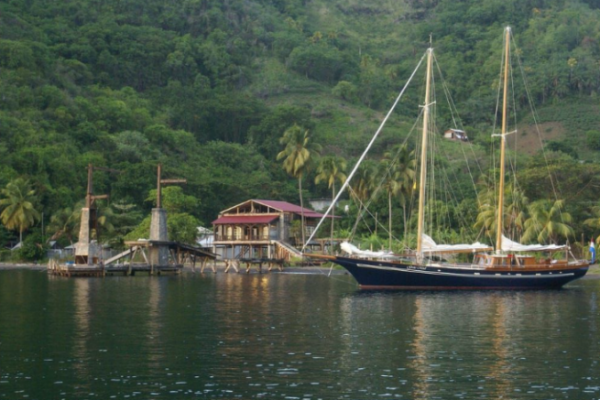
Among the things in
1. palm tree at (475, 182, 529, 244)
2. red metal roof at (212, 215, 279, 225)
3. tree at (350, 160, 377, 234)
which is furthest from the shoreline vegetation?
tree at (350, 160, 377, 234)

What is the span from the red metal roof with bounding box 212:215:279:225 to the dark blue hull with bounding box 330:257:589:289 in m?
43.0

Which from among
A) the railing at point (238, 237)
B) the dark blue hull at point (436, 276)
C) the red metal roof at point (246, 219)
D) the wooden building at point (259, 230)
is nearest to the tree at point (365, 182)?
the wooden building at point (259, 230)

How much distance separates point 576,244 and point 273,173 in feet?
243

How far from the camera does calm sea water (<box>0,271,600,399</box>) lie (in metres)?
31.0

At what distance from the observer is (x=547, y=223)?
101312mm

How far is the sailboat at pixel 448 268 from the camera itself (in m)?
69.9

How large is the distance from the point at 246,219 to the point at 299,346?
3009 inches

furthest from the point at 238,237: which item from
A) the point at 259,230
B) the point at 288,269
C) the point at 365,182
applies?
the point at 365,182

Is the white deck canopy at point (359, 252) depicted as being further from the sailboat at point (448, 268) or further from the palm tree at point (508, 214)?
the palm tree at point (508, 214)

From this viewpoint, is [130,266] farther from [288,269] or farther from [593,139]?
[593,139]

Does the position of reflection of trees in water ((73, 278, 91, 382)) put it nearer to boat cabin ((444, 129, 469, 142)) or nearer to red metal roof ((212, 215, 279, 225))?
red metal roof ((212, 215, 279, 225))

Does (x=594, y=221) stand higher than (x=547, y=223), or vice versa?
(x=594, y=221)

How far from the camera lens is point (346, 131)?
641 feet

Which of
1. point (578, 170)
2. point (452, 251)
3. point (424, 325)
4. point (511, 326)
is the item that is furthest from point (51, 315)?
point (578, 170)
